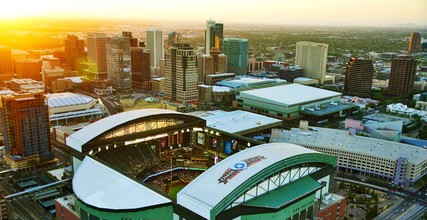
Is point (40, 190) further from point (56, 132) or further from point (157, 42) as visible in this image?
point (157, 42)

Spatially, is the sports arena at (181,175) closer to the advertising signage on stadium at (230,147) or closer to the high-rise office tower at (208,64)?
the advertising signage on stadium at (230,147)

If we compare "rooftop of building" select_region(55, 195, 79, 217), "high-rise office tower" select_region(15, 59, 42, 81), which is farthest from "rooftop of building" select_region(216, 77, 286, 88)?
"rooftop of building" select_region(55, 195, 79, 217)

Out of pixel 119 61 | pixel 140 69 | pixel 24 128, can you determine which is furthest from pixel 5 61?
pixel 24 128

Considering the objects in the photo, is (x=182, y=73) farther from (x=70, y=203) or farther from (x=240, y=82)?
(x=70, y=203)

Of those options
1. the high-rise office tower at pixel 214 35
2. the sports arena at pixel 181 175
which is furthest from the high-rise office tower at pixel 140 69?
the sports arena at pixel 181 175

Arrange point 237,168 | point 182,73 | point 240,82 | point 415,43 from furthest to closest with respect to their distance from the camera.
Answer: point 415,43, point 240,82, point 182,73, point 237,168

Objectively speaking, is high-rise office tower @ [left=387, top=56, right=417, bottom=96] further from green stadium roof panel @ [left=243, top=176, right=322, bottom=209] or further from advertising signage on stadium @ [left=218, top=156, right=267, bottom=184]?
advertising signage on stadium @ [left=218, top=156, right=267, bottom=184]

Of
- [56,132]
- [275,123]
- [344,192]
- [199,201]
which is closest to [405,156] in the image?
[344,192]
